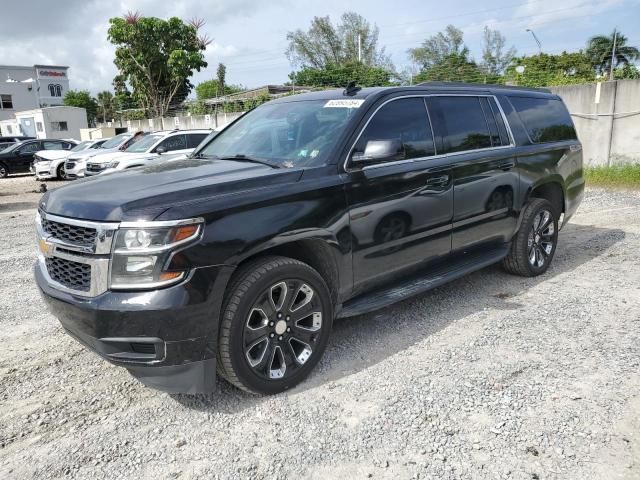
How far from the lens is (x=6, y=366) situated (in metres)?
3.77

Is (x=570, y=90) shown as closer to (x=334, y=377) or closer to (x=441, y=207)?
(x=441, y=207)

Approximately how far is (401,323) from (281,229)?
1734mm

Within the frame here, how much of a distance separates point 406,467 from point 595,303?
2986 millimetres

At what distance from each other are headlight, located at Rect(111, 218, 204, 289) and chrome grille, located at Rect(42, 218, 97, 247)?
212 mm

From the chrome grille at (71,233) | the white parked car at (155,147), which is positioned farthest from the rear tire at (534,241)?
the white parked car at (155,147)

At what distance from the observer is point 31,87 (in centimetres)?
6281

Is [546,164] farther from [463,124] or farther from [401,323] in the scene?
[401,323]

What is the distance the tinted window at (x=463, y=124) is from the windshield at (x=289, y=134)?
0.92 metres

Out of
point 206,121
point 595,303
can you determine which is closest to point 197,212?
point 595,303

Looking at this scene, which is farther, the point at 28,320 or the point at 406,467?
the point at 28,320

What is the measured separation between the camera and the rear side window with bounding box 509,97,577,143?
5289 millimetres

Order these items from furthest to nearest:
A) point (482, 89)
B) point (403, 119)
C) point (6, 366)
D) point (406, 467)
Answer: point (482, 89)
point (403, 119)
point (6, 366)
point (406, 467)

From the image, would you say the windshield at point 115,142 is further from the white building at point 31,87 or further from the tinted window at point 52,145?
the white building at point 31,87

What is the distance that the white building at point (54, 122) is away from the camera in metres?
42.5
